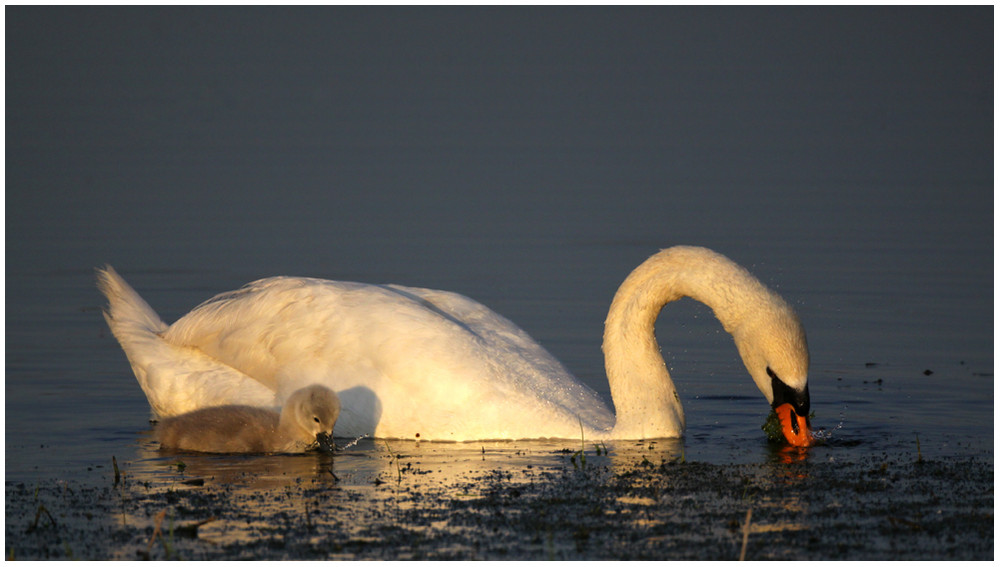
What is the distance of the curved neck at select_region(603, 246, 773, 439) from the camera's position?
998cm

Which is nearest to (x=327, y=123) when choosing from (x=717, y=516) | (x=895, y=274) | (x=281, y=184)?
(x=281, y=184)

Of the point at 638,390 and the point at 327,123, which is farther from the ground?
the point at 327,123

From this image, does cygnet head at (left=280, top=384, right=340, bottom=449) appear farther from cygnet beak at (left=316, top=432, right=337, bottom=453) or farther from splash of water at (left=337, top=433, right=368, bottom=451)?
splash of water at (left=337, top=433, right=368, bottom=451)

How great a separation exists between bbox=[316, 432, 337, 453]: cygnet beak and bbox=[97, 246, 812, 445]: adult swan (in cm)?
41

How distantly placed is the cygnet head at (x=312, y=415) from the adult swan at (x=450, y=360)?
0.42 metres

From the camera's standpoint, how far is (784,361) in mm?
9617

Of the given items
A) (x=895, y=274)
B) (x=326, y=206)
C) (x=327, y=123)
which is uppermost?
(x=327, y=123)

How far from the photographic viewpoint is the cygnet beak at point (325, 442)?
9727 millimetres

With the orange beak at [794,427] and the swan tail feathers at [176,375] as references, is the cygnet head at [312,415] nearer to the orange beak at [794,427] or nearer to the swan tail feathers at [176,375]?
the swan tail feathers at [176,375]

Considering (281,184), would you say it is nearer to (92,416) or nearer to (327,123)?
(327,123)

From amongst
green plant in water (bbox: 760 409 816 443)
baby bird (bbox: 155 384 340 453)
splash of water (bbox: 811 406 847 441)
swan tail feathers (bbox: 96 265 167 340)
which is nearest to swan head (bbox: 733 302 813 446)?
green plant in water (bbox: 760 409 816 443)

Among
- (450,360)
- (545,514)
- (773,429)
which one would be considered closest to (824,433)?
(773,429)

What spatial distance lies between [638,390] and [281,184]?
43.7 ft

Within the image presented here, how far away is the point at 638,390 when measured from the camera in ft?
33.7
